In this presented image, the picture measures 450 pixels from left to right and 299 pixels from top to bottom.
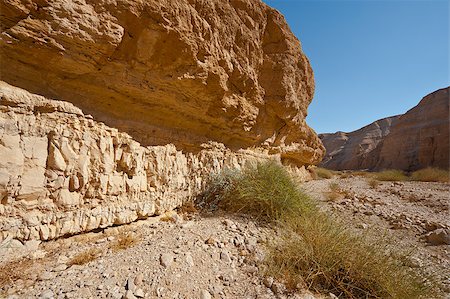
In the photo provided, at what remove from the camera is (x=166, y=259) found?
2092 mm

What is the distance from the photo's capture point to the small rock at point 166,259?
2.04 meters

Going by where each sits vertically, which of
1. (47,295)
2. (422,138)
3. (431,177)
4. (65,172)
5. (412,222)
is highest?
(422,138)

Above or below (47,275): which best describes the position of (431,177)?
below

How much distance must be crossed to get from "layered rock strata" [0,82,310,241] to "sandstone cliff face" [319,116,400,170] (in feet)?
94.1

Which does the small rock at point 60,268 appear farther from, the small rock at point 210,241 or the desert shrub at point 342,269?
the desert shrub at point 342,269

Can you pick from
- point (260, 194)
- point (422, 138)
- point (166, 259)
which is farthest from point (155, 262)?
point (422, 138)

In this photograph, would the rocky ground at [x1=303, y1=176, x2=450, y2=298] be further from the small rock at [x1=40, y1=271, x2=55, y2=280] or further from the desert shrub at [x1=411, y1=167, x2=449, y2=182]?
the desert shrub at [x1=411, y1=167, x2=449, y2=182]

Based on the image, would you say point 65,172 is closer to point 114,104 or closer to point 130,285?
point 114,104

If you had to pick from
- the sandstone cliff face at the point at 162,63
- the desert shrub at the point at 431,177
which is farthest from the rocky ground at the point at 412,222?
the desert shrub at the point at 431,177

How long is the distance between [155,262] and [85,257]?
0.68 meters

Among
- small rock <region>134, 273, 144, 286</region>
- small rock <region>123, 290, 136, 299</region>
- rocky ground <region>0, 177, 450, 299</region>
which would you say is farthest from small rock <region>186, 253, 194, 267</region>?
small rock <region>123, 290, 136, 299</region>

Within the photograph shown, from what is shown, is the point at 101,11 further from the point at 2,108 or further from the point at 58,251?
the point at 58,251

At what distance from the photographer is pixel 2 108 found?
2008mm

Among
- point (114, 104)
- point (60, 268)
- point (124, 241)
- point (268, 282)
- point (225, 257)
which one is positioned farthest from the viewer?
point (114, 104)
